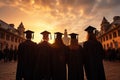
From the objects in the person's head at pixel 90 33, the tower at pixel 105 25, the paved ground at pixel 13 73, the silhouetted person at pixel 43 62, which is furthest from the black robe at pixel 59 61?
the tower at pixel 105 25

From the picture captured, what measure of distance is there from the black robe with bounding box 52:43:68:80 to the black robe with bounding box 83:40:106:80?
3.07 ft

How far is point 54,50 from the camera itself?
7578 millimetres

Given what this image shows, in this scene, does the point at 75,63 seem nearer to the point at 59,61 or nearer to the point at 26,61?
the point at 59,61

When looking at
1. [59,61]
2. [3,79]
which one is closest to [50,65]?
[59,61]

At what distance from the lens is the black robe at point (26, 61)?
7.61 m

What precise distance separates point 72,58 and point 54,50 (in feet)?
2.76

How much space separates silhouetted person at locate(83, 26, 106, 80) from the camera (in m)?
7.43

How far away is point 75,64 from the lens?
7.46 meters

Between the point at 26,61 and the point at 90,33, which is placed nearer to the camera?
the point at 26,61

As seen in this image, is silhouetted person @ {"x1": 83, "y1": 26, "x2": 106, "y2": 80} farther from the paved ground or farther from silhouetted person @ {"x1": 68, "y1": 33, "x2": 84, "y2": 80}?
the paved ground

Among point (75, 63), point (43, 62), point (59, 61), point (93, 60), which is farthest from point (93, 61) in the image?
point (43, 62)

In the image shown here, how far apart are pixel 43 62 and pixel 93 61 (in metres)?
2.11

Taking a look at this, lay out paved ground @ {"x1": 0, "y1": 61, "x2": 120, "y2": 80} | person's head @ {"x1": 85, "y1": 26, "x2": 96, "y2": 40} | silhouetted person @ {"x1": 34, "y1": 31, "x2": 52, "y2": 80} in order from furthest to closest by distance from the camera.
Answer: paved ground @ {"x1": 0, "y1": 61, "x2": 120, "y2": 80}
person's head @ {"x1": 85, "y1": 26, "x2": 96, "y2": 40}
silhouetted person @ {"x1": 34, "y1": 31, "x2": 52, "y2": 80}

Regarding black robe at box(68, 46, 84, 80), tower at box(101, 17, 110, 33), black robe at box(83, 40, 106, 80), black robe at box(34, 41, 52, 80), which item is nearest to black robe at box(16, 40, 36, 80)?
black robe at box(34, 41, 52, 80)
